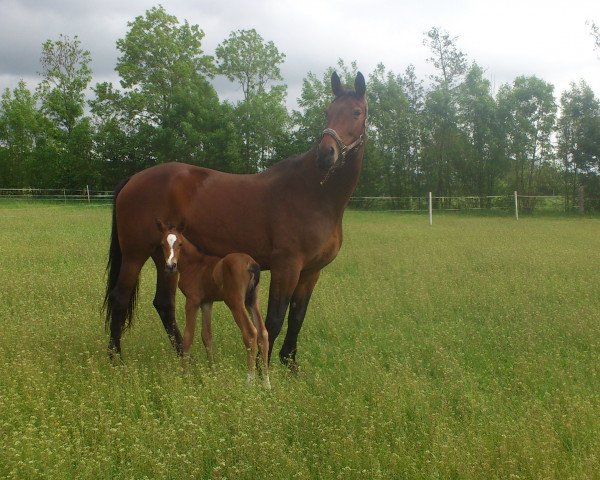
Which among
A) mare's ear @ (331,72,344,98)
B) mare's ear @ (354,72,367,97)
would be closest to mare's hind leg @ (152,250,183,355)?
mare's ear @ (331,72,344,98)

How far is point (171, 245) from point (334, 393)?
177 centimetres

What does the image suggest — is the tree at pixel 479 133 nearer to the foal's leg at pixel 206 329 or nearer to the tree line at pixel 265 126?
the tree line at pixel 265 126

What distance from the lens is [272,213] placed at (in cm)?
472

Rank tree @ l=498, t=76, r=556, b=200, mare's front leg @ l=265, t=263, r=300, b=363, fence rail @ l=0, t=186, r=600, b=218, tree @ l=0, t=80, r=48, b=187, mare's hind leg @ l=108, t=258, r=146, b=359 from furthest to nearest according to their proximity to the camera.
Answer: tree @ l=0, t=80, r=48, b=187, tree @ l=498, t=76, r=556, b=200, fence rail @ l=0, t=186, r=600, b=218, mare's hind leg @ l=108, t=258, r=146, b=359, mare's front leg @ l=265, t=263, r=300, b=363

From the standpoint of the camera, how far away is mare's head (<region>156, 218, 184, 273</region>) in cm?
425

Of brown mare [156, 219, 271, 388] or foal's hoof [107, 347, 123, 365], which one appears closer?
brown mare [156, 219, 271, 388]

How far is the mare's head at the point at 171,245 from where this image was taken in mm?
4250

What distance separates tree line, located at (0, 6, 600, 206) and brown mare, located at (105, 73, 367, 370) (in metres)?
34.1

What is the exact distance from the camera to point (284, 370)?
4.79 m

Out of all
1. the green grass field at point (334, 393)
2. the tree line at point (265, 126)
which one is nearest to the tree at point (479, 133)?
the tree line at point (265, 126)

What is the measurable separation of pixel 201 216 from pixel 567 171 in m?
36.7

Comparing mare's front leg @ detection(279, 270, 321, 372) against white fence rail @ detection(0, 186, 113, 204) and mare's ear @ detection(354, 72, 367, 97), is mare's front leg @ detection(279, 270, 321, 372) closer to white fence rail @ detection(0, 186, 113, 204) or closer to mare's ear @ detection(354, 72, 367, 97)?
mare's ear @ detection(354, 72, 367, 97)

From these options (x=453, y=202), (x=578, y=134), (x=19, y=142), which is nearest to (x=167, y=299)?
(x=453, y=202)

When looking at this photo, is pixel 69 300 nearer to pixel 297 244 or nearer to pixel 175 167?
pixel 175 167
